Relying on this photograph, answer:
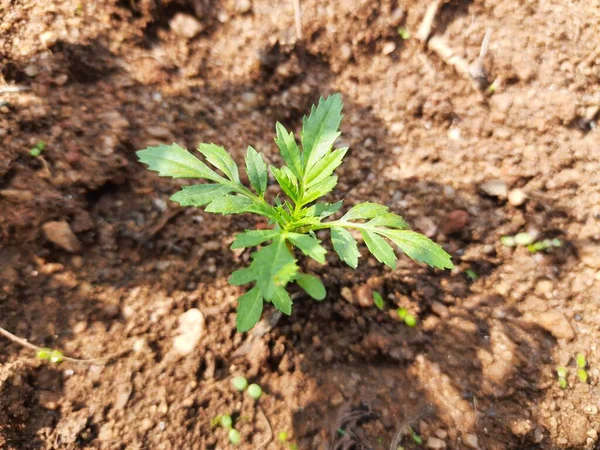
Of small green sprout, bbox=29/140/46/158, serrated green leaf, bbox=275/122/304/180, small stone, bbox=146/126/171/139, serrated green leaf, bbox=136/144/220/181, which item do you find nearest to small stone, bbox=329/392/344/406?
serrated green leaf, bbox=275/122/304/180

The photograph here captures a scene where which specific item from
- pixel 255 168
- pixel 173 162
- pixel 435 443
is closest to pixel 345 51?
pixel 255 168

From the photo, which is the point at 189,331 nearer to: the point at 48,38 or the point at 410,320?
the point at 410,320

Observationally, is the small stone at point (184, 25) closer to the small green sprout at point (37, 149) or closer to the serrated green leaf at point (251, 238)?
the small green sprout at point (37, 149)

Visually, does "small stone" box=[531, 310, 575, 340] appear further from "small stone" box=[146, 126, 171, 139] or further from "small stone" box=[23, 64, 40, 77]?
"small stone" box=[23, 64, 40, 77]

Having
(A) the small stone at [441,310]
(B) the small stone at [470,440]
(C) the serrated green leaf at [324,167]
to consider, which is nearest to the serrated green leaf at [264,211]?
(C) the serrated green leaf at [324,167]

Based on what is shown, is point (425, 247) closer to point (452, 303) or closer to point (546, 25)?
point (452, 303)

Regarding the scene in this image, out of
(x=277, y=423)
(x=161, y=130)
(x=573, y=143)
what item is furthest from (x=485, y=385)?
(x=161, y=130)
